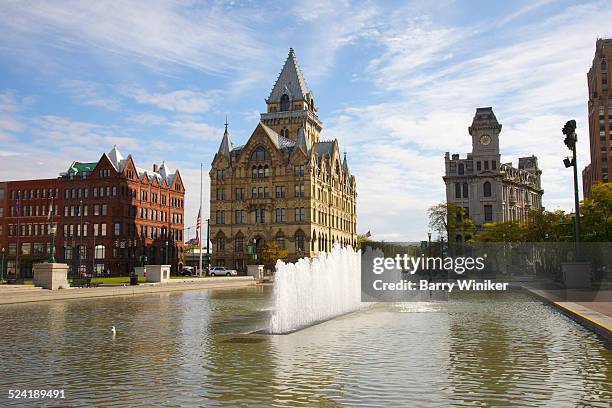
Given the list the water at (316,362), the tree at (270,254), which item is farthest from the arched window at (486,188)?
the water at (316,362)

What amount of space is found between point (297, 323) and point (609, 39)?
164 meters

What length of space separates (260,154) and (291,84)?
2316cm

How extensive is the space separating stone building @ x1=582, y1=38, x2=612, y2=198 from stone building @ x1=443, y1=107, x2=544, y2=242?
3184cm

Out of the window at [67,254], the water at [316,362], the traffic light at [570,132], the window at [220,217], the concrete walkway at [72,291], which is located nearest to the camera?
the water at [316,362]

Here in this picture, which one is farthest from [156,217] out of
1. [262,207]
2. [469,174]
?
[469,174]

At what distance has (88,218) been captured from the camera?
4013 inches

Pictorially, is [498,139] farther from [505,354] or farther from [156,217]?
[505,354]

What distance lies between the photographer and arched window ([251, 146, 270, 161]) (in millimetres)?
103562

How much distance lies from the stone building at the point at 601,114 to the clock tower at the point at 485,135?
118 ft

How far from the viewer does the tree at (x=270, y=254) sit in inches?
3629

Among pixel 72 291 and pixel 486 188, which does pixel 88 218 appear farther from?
pixel 486 188

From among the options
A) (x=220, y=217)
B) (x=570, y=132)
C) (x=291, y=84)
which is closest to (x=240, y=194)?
(x=220, y=217)

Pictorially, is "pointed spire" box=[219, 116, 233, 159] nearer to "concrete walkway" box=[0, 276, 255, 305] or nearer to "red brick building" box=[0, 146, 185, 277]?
"red brick building" box=[0, 146, 185, 277]

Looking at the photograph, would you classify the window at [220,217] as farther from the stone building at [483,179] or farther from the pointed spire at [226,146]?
the stone building at [483,179]
